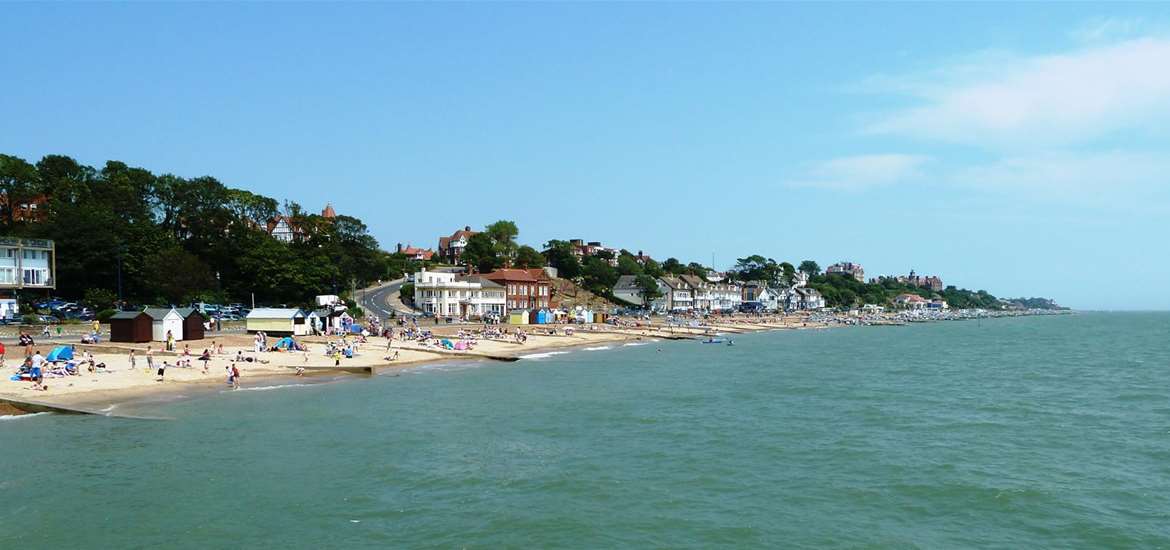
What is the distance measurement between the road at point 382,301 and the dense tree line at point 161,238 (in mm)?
3887

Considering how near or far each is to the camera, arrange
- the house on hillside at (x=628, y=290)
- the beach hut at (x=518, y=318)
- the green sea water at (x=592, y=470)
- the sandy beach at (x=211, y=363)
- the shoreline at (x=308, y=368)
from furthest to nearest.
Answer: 1. the house on hillside at (x=628, y=290)
2. the beach hut at (x=518, y=318)
3. the sandy beach at (x=211, y=363)
4. the shoreline at (x=308, y=368)
5. the green sea water at (x=592, y=470)

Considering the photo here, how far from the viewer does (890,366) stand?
48.6 metres

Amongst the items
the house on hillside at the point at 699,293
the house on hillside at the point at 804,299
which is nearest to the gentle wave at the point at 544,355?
the house on hillside at the point at 699,293

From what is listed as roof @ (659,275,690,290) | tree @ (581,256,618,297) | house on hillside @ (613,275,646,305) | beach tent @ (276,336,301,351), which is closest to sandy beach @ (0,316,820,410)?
beach tent @ (276,336,301,351)

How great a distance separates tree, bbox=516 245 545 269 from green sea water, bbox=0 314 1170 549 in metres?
86.4

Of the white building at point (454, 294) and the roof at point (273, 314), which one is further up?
the white building at point (454, 294)

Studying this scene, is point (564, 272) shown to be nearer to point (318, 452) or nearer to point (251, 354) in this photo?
point (251, 354)

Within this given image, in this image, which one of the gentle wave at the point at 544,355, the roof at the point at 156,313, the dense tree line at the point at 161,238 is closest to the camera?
the roof at the point at 156,313

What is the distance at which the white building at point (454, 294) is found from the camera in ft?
265

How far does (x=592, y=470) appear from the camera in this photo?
1930 centimetres

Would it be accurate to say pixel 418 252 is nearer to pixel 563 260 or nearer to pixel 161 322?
pixel 563 260

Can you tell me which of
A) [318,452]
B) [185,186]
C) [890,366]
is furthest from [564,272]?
[318,452]

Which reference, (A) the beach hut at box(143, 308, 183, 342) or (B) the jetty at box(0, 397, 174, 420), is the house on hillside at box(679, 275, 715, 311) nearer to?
(A) the beach hut at box(143, 308, 183, 342)

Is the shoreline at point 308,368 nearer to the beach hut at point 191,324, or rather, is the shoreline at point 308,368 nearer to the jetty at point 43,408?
the jetty at point 43,408
